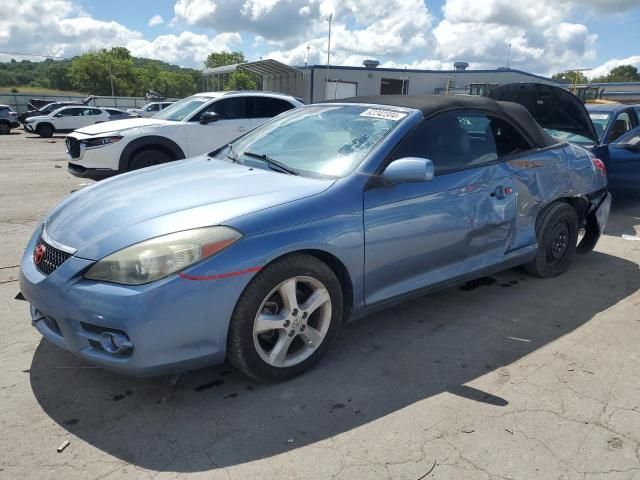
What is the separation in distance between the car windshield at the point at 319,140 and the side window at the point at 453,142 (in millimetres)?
178

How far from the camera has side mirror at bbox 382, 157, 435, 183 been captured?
120 inches

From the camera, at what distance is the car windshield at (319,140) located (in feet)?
10.8

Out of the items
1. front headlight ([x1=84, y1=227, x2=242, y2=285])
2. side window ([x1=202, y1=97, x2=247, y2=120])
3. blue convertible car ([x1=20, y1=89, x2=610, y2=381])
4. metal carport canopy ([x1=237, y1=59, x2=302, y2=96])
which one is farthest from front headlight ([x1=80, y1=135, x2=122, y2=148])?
metal carport canopy ([x1=237, y1=59, x2=302, y2=96])

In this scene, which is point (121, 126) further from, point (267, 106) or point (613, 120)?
point (613, 120)

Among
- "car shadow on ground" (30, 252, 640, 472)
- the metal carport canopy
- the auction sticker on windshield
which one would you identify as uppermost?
the metal carport canopy

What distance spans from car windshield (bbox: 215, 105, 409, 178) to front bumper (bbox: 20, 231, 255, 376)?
1.11m

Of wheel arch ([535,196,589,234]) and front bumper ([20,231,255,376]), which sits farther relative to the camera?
wheel arch ([535,196,589,234])

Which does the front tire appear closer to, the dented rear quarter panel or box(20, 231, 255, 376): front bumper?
box(20, 231, 255, 376): front bumper

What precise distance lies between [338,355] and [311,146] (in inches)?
56.6

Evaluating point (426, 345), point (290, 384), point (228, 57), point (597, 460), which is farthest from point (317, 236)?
point (228, 57)

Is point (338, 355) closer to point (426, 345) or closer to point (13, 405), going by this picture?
point (426, 345)

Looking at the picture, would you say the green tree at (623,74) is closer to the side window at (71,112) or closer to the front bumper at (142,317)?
the side window at (71,112)

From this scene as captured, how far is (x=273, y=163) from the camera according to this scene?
351cm

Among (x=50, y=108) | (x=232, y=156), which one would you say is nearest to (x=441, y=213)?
(x=232, y=156)
